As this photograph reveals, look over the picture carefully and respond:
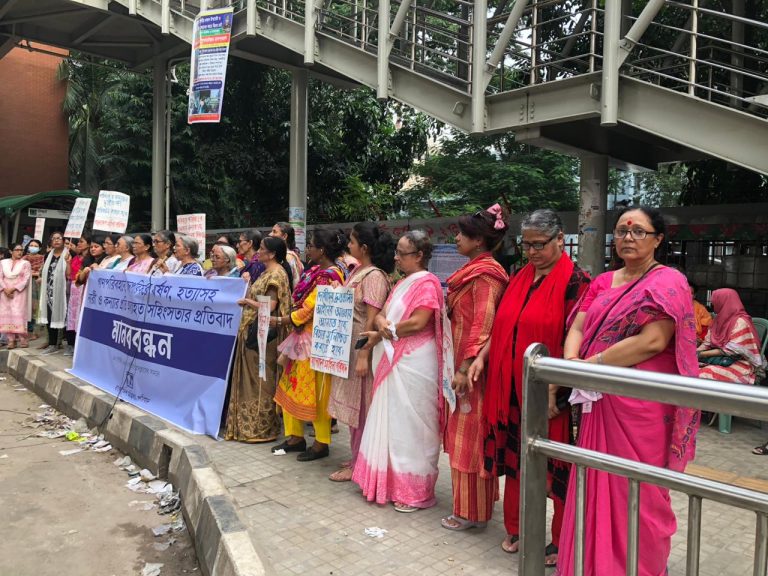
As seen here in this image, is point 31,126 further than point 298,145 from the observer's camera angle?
Yes

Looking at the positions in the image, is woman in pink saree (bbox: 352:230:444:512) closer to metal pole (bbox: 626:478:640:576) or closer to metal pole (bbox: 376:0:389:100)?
metal pole (bbox: 626:478:640:576)

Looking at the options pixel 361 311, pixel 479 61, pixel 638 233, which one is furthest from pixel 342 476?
pixel 479 61

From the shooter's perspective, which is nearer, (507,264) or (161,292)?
(161,292)

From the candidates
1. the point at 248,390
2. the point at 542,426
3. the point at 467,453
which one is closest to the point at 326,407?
the point at 248,390

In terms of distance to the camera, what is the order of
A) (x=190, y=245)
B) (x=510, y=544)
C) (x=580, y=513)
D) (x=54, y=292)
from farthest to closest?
(x=54, y=292)
(x=190, y=245)
(x=510, y=544)
(x=580, y=513)

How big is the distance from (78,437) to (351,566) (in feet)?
11.9

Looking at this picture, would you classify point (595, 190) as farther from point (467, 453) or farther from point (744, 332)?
point (467, 453)

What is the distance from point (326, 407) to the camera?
4.51 m

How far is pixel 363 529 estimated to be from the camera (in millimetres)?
3451

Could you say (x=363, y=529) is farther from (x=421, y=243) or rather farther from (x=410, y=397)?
(x=421, y=243)

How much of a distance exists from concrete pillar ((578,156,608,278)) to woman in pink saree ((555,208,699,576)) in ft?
15.5

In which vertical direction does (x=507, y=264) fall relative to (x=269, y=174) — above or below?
below

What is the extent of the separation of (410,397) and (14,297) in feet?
26.0

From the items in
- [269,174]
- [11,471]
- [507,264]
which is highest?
[269,174]
